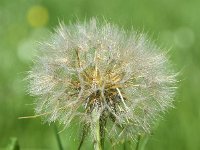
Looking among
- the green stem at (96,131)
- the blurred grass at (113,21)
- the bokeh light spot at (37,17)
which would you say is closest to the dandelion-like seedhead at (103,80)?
the green stem at (96,131)

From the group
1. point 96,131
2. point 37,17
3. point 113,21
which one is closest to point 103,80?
point 96,131

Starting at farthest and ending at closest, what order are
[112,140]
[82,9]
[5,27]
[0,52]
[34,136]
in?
[82,9] < [5,27] < [0,52] < [34,136] < [112,140]

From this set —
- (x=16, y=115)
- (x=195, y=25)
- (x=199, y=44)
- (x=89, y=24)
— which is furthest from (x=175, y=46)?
(x=89, y=24)

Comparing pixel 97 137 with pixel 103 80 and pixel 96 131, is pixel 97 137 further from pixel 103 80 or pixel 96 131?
pixel 103 80

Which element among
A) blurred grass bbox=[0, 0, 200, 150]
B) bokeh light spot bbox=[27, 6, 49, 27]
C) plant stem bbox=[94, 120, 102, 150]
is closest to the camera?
plant stem bbox=[94, 120, 102, 150]

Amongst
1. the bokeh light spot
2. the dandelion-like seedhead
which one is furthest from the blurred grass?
the dandelion-like seedhead

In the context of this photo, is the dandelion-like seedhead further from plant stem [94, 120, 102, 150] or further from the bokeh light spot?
the bokeh light spot

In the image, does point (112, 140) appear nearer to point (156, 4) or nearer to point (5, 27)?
point (5, 27)
